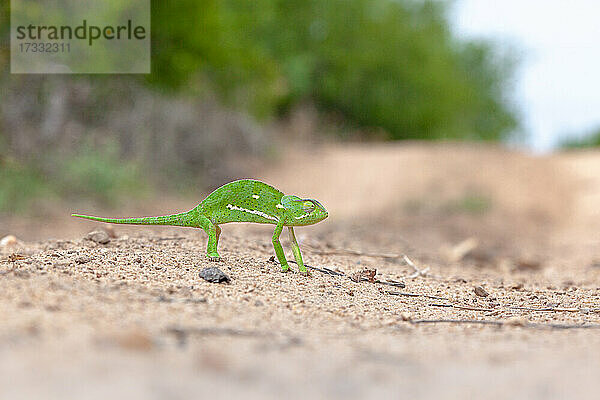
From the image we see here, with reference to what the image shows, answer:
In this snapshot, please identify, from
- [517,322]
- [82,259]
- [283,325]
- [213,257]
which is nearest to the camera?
[283,325]

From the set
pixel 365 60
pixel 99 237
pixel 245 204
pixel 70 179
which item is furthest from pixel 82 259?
pixel 365 60

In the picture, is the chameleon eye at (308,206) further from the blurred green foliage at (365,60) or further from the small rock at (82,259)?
the blurred green foliage at (365,60)

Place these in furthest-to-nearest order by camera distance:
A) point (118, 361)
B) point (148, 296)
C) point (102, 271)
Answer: point (102, 271)
point (148, 296)
point (118, 361)

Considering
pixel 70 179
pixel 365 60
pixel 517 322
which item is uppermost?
pixel 365 60

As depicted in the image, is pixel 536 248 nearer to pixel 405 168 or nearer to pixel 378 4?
pixel 405 168

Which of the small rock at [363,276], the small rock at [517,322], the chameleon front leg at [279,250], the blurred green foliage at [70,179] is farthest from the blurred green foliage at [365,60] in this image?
the small rock at [517,322]

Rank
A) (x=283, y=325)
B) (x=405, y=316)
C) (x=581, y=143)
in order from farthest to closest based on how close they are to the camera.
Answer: (x=581, y=143)
(x=405, y=316)
(x=283, y=325)

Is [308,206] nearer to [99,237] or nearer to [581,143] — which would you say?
[99,237]

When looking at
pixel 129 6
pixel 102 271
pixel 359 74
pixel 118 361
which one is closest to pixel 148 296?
pixel 102 271
